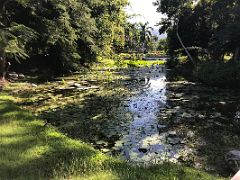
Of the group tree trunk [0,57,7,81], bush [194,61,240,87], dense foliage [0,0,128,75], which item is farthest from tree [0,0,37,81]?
bush [194,61,240,87]

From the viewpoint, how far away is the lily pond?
10414 mm

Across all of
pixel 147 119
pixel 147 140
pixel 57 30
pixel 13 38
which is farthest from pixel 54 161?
pixel 57 30

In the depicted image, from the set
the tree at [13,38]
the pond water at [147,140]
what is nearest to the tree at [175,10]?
the tree at [13,38]

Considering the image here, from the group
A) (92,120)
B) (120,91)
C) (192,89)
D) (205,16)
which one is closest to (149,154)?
(92,120)

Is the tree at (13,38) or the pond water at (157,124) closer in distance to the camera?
the pond water at (157,124)

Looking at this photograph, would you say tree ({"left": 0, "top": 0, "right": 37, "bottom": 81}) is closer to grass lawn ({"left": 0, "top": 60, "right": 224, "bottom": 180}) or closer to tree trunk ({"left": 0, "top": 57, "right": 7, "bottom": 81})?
tree trunk ({"left": 0, "top": 57, "right": 7, "bottom": 81})

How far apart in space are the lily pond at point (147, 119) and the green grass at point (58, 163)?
5.13ft

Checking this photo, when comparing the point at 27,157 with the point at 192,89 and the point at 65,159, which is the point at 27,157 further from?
the point at 192,89

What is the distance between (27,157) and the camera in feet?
23.9

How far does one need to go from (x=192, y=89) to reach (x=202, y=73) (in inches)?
191

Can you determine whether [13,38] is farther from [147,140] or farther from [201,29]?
[201,29]

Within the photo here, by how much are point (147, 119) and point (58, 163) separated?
8.20 meters

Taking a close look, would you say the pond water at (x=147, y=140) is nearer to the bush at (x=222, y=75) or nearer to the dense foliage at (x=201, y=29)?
the bush at (x=222, y=75)

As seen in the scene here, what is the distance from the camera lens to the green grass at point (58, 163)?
639 centimetres
